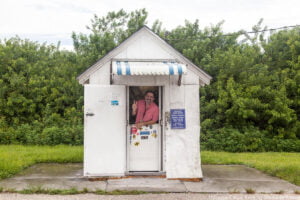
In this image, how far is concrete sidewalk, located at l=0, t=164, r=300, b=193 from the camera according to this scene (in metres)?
7.02

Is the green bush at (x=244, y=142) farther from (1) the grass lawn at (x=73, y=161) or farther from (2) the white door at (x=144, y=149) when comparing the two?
(2) the white door at (x=144, y=149)

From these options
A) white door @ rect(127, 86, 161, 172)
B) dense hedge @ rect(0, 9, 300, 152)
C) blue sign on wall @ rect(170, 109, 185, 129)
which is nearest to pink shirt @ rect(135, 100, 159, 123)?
white door @ rect(127, 86, 161, 172)

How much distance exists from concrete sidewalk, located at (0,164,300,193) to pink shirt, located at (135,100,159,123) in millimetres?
1409

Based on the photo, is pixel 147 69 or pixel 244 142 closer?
pixel 147 69

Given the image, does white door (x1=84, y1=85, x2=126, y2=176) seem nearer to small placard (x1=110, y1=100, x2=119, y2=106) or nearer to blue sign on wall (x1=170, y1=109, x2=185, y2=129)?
small placard (x1=110, y1=100, x2=119, y2=106)

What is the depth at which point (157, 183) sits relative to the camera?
7.47 metres

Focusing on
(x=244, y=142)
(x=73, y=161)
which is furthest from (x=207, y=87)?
(x=73, y=161)

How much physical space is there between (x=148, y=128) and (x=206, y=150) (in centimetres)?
666

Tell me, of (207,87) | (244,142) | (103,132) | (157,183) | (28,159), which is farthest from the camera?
(207,87)

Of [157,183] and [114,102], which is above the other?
[114,102]

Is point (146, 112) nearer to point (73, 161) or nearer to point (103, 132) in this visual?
point (103, 132)

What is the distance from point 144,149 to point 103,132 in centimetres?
110

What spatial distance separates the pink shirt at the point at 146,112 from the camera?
8211mm

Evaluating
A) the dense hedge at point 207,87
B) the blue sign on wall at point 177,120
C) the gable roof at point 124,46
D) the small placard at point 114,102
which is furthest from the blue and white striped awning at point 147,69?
the dense hedge at point 207,87
